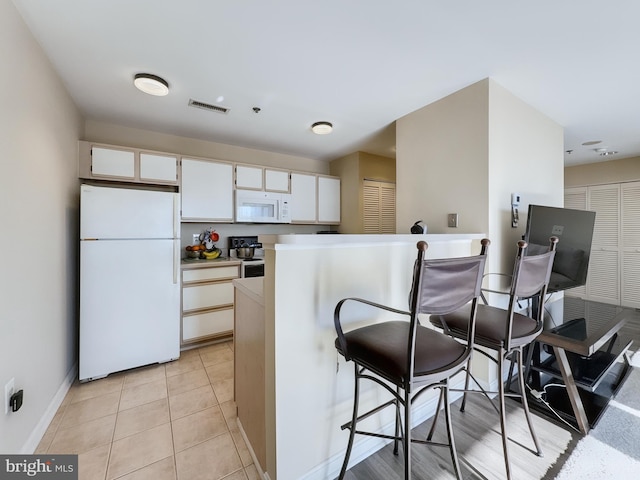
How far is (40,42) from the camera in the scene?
1687 mm

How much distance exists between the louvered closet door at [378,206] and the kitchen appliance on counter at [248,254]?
5.42ft

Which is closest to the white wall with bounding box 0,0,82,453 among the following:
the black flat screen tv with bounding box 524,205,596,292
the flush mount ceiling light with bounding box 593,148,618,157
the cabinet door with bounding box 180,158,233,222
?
the cabinet door with bounding box 180,158,233,222

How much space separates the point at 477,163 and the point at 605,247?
166 inches

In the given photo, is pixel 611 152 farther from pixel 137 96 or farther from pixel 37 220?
pixel 37 220

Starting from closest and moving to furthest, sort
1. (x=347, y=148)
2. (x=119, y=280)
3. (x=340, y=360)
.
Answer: (x=340, y=360) → (x=119, y=280) → (x=347, y=148)

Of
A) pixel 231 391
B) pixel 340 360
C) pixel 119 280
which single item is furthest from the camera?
pixel 119 280

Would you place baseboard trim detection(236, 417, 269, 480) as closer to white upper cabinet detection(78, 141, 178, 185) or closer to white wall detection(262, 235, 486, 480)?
white wall detection(262, 235, 486, 480)

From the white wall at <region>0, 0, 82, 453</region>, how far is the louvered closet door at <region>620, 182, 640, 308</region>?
6.97 metres

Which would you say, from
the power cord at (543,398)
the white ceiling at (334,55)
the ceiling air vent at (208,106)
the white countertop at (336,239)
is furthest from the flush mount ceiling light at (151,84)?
the power cord at (543,398)

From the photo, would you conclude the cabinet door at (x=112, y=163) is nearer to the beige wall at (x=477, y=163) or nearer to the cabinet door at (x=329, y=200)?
the cabinet door at (x=329, y=200)

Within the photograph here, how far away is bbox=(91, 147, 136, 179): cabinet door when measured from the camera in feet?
8.66

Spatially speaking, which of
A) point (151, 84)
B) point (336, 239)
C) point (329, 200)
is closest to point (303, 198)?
point (329, 200)

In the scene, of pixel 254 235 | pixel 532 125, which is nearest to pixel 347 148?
pixel 254 235

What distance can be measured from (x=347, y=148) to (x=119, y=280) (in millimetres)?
3125
